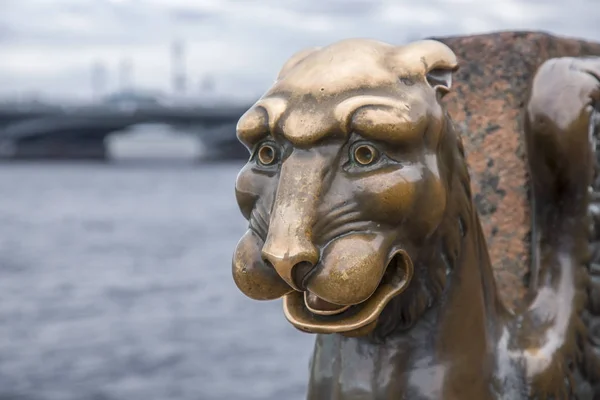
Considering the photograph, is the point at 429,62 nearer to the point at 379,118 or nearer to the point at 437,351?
the point at 379,118

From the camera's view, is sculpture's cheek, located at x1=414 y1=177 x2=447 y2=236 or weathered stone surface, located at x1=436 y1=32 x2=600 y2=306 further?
weathered stone surface, located at x1=436 y1=32 x2=600 y2=306

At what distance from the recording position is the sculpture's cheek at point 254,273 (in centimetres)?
130

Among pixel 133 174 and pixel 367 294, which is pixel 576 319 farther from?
pixel 133 174

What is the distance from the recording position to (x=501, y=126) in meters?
2.09

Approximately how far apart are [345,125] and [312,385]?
528 mm

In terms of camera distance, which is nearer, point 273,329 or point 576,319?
point 576,319

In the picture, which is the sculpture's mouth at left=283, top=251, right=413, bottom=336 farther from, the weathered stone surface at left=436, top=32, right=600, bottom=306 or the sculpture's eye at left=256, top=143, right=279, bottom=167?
the weathered stone surface at left=436, top=32, right=600, bottom=306

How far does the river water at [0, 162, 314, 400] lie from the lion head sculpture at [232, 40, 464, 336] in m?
5.20

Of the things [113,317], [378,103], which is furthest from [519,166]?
[113,317]

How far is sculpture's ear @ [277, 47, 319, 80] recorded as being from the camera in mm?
1437

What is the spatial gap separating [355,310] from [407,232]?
14cm

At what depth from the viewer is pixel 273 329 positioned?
8.98m

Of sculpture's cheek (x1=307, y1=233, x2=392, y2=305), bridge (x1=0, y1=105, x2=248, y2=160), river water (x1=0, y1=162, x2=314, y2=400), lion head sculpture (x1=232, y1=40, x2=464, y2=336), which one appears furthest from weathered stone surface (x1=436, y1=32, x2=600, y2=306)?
bridge (x1=0, y1=105, x2=248, y2=160)

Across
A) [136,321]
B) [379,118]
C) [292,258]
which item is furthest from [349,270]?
[136,321]
